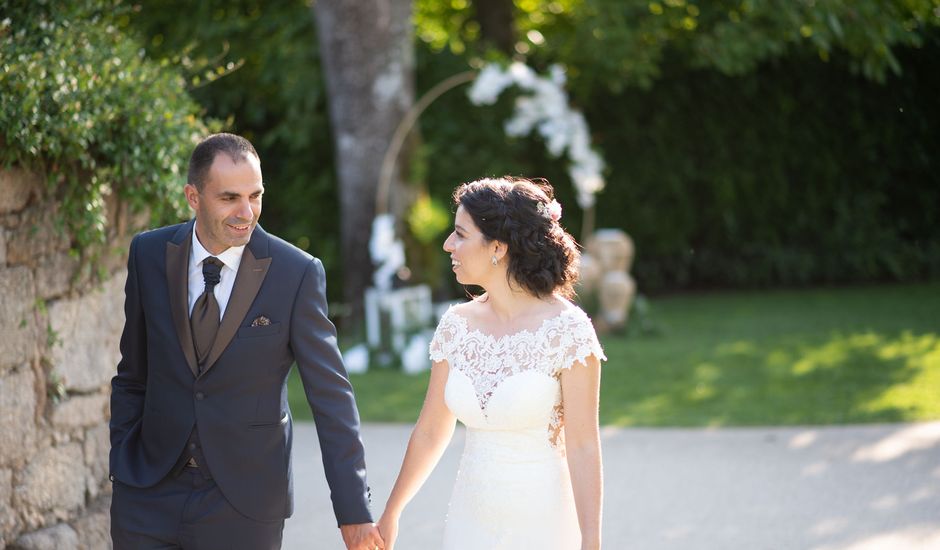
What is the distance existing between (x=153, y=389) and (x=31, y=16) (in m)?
2.11

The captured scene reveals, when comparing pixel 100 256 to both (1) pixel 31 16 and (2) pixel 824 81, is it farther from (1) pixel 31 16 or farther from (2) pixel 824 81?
(2) pixel 824 81

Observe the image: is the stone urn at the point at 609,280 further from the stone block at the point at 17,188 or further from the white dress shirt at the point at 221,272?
the white dress shirt at the point at 221,272

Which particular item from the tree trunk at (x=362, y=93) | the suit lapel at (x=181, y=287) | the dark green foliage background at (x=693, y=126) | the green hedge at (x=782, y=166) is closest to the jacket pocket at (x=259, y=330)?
the suit lapel at (x=181, y=287)

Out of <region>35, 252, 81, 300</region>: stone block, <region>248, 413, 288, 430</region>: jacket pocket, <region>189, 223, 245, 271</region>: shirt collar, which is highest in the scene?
<region>35, 252, 81, 300</region>: stone block

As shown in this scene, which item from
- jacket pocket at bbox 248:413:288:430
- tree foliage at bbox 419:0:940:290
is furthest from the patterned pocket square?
tree foliage at bbox 419:0:940:290

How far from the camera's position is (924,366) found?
9.20 meters

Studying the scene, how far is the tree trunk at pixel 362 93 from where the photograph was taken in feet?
35.3

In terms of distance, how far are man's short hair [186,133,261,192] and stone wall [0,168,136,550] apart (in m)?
1.30

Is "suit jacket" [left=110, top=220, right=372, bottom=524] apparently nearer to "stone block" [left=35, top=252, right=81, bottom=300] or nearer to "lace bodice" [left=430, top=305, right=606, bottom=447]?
"lace bodice" [left=430, top=305, right=606, bottom=447]

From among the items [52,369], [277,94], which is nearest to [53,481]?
[52,369]

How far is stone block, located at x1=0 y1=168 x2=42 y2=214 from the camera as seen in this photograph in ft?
13.4

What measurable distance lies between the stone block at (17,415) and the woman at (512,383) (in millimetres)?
1560

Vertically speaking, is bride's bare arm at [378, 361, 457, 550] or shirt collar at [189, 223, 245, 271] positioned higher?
shirt collar at [189, 223, 245, 271]

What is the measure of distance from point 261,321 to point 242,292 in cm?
10
